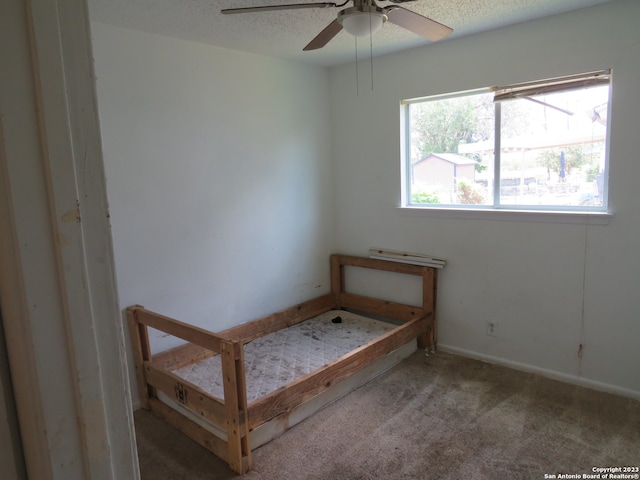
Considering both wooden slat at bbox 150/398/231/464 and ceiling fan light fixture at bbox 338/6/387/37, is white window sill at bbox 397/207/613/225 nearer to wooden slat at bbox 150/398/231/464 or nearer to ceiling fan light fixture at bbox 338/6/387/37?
ceiling fan light fixture at bbox 338/6/387/37

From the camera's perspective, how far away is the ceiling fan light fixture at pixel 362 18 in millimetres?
1792

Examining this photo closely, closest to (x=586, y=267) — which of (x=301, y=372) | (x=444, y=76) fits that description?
(x=444, y=76)

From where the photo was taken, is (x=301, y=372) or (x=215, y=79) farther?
(x=215, y=79)

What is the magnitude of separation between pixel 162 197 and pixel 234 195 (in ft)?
1.96

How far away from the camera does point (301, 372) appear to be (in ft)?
9.55

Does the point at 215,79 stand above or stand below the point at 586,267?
above

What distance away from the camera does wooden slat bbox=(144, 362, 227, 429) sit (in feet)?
7.52

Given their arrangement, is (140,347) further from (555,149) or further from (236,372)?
(555,149)

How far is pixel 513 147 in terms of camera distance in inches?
124

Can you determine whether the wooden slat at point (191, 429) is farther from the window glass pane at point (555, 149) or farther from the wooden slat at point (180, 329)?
the window glass pane at point (555, 149)

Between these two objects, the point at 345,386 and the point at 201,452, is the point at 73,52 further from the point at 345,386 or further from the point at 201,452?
the point at 345,386

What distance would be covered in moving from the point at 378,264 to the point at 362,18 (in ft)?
7.89

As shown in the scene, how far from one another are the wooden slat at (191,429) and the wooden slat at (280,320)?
65cm

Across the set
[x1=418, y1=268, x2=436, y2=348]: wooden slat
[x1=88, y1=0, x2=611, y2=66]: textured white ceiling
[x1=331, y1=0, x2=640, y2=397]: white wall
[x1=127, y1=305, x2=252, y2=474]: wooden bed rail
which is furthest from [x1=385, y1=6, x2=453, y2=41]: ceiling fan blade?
[x1=418, y1=268, x2=436, y2=348]: wooden slat
